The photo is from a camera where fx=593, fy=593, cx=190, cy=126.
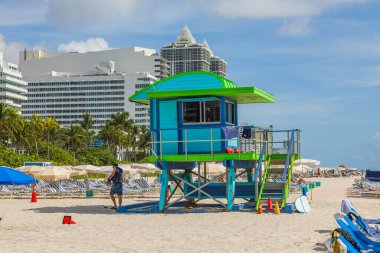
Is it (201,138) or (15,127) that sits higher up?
(15,127)

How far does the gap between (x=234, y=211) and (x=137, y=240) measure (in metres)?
8.19

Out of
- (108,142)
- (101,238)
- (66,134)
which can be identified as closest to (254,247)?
(101,238)

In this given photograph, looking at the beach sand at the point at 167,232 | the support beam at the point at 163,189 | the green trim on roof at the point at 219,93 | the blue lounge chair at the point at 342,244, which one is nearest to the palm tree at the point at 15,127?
the beach sand at the point at 167,232

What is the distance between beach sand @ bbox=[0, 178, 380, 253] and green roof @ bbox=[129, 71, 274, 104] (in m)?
4.61

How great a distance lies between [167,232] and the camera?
16.7m

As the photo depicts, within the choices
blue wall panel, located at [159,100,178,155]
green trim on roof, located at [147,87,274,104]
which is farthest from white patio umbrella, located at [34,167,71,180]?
green trim on roof, located at [147,87,274,104]

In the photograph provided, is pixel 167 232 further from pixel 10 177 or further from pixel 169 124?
pixel 169 124

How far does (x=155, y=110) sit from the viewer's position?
23.9 metres

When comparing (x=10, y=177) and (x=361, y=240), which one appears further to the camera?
(x=10, y=177)

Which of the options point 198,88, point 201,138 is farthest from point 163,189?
point 198,88

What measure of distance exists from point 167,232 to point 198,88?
796cm

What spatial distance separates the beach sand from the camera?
13.8 meters

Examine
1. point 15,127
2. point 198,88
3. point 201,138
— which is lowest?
point 201,138

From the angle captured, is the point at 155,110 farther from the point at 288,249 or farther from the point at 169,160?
the point at 288,249
